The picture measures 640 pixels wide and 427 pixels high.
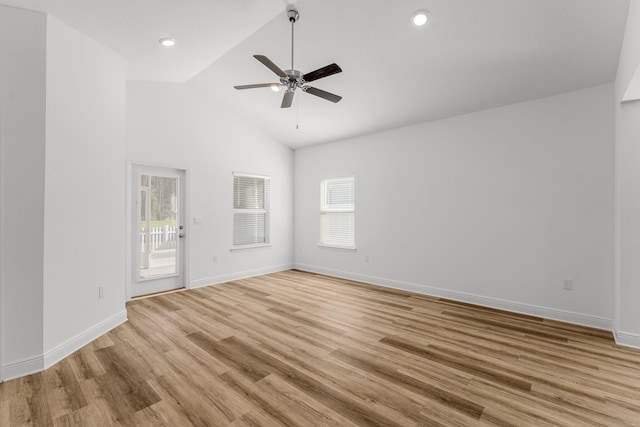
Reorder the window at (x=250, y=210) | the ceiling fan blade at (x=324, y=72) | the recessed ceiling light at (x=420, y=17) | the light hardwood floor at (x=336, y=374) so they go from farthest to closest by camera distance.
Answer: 1. the window at (x=250, y=210)
2. the recessed ceiling light at (x=420, y=17)
3. the ceiling fan blade at (x=324, y=72)
4. the light hardwood floor at (x=336, y=374)

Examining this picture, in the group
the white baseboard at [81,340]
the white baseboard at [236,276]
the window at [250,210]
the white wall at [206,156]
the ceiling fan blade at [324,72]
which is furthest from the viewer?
the window at [250,210]

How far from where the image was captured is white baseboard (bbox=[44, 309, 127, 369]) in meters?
2.47

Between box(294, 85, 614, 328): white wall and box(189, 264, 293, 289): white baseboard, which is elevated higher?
box(294, 85, 614, 328): white wall

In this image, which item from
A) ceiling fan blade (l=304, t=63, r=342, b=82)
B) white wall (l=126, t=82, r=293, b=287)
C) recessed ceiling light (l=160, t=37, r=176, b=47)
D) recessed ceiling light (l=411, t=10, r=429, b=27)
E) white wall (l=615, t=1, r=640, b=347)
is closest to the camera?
ceiling fan blade (l=304, t=63, r=342, b=82)

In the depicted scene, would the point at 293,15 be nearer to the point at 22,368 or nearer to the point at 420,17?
the point at 420,17

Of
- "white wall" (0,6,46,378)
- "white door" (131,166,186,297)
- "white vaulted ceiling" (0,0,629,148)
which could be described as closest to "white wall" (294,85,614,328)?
"white vaulted ceiling" (0,0,629,148)

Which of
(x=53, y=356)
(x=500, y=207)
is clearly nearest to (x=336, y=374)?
(x=53, y=356)

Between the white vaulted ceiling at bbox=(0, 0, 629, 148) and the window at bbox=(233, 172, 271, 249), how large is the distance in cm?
201

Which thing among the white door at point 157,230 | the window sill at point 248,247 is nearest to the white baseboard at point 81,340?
the white door at point 157,230

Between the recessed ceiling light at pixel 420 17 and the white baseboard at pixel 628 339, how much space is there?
363cm

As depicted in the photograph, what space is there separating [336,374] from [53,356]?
2467mm

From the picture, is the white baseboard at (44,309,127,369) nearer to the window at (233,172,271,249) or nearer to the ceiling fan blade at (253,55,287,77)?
the window at (233,172,271,249)

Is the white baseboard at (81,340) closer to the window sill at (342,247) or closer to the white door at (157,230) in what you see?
the white door at (157,230)

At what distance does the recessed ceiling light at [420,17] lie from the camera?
264 cm
